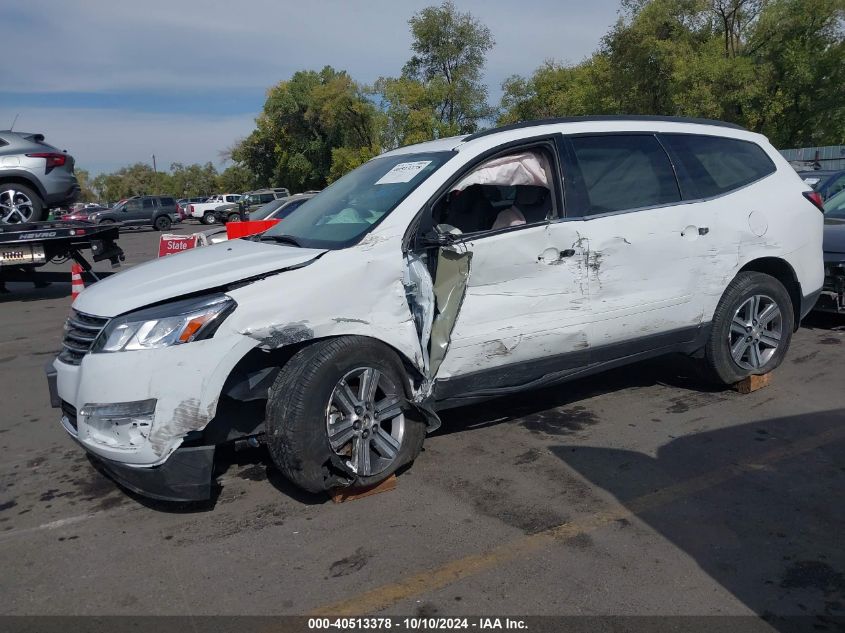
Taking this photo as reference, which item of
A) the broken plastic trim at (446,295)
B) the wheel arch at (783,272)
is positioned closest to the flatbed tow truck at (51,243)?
the broken plastic trim at (446,295)

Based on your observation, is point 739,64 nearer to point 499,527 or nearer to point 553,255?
point 553,255

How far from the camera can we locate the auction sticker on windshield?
4574 millimetres

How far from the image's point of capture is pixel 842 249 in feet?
23.5

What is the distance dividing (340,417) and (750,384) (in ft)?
11.0

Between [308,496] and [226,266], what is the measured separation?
4.37 ft

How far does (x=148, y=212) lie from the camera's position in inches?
1581

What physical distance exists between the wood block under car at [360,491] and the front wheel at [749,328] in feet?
8.90

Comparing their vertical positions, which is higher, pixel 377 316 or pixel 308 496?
pixel 377 316

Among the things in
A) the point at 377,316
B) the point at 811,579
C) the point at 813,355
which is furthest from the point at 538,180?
the point at 813,355

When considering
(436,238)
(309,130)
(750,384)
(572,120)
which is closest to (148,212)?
(309,130)

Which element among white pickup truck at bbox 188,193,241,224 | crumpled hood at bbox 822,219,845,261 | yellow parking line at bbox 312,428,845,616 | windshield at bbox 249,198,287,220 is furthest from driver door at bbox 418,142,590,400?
white pickup truck at bbox 188,193,241,224

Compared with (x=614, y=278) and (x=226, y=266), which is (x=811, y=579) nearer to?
(x=614, y=278)

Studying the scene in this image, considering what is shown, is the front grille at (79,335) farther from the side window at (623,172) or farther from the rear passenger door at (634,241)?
the side window at (623,172)

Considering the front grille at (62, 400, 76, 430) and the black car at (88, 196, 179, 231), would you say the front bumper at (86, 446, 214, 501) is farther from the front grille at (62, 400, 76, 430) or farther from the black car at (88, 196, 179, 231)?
the black car at (88, 196, 179, 231)
